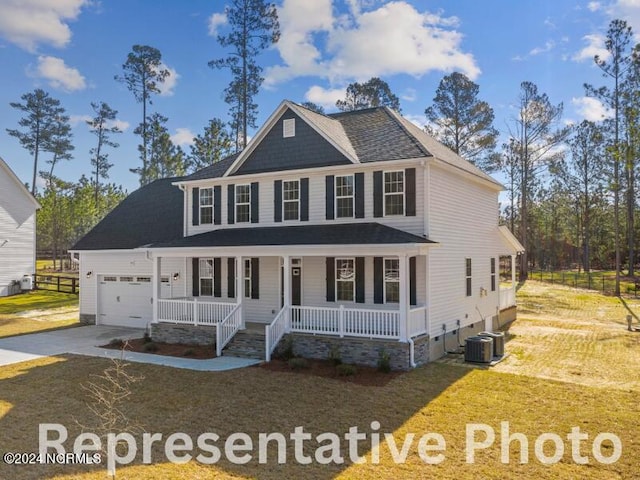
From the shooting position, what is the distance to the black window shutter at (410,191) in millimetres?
14281

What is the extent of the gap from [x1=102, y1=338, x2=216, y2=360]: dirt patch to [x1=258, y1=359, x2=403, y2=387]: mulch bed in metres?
2.50

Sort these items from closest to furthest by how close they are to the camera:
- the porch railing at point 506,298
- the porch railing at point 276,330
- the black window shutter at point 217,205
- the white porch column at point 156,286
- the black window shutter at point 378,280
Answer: the porch railing at point 276,330, the black window shutter at point 378,280, the white porch column at point 156,286, the black window shutter at point 217,205, the porch railing at point 506,298

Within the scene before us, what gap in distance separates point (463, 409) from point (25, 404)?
9.20 metres

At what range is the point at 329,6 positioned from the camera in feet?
61.3

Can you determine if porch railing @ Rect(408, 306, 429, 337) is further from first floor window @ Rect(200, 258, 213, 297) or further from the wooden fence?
the wooden fence

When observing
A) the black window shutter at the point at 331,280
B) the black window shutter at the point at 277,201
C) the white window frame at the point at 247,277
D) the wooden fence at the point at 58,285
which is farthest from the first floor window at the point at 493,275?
the wooden fence at the point at 58,285

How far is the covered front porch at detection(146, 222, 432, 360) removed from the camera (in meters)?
13.0

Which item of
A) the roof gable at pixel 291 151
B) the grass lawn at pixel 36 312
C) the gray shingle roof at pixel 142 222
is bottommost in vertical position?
the grass lawn at pixel 36 312

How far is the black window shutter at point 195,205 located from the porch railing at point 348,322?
6958mm

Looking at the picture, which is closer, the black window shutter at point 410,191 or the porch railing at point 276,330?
the porch railing at point 276,330

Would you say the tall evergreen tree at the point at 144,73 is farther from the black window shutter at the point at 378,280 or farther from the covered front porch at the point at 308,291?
the black window shutter at the point at 378,280

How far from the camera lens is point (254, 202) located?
1747cm

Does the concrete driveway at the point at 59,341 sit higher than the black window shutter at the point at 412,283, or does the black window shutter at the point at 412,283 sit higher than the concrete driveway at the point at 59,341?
the black window shutter at the point at 412,283

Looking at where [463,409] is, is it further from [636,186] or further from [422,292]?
[636,186]
